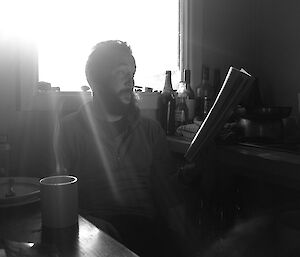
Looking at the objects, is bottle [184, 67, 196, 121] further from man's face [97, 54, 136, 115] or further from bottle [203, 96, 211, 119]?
man's face [97, 54, 136, 115]

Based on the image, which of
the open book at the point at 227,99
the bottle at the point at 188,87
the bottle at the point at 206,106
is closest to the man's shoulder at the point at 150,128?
the open book at the point at 227,99

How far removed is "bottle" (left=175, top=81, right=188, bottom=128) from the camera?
183 cm

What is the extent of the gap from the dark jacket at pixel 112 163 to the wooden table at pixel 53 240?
19.1 inches

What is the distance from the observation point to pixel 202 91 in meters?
1.97

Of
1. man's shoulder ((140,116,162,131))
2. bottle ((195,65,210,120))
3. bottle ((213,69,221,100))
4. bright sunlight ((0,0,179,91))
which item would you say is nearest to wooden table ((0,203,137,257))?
man's shoulder ((140,116,162,131))

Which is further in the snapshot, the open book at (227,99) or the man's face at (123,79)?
the man's face at (123,79)

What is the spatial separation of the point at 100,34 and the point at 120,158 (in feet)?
2.71

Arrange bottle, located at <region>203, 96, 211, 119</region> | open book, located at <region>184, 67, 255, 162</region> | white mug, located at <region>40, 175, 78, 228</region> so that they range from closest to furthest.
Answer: white mug, located at <region>40, 175, 78, 228</region>
open book, located at <region>184, 67, 255, 162</region>
bottle, located at <region>203, 96, 211, 119</region>

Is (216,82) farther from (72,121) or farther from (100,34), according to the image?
(72,121)

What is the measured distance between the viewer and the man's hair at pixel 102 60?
1332mm

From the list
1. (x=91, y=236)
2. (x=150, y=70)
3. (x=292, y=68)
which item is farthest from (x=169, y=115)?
(x=91, y=236)

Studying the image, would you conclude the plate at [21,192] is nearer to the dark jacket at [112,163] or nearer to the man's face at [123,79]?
the dark jacket at [112,163]

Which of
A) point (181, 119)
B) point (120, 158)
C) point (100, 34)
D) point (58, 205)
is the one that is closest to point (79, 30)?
point (100, 34)

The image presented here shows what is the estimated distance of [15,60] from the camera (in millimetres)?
1586
